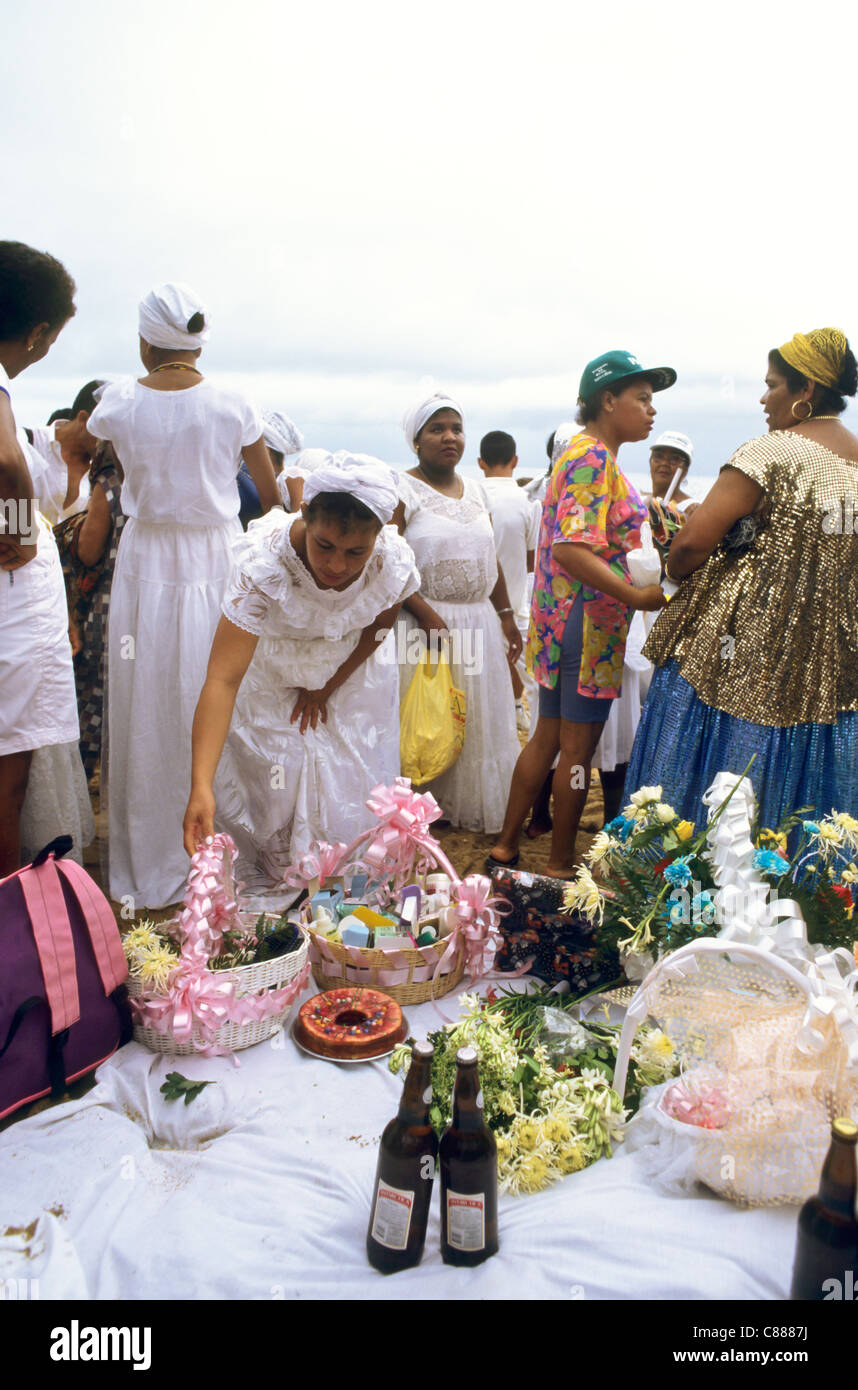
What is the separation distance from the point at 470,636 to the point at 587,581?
1199mm

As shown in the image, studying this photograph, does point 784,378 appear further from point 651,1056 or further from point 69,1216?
point 69,1216

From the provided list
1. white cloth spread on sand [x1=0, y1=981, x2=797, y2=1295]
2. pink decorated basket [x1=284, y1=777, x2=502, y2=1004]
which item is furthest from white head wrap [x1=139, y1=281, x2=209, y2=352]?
white cloth spread on sand [x1=0, y1=981, x2=797, y2=1295]

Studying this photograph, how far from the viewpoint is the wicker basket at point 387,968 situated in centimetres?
262

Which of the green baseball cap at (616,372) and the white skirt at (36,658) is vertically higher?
the green baseball cap at (616,372)

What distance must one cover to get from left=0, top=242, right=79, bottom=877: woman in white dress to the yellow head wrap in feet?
7.61

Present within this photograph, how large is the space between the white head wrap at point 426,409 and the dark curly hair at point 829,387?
6.06 ft

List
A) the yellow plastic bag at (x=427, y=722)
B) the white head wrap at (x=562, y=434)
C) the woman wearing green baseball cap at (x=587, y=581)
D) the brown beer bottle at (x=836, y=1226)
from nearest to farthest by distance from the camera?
the brown beer bottle at (x=836, y=1226)
the woman wearing green baseball cap at (x=587, y=581)
the yellow plastic bag at (x=427, y=722)
the white head wrap at (x=562, y=434)

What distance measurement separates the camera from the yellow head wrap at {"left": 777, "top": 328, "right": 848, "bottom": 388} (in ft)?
9.48

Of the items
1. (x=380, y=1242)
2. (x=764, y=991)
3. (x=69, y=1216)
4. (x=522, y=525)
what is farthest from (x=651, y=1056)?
(x=522, y=525)

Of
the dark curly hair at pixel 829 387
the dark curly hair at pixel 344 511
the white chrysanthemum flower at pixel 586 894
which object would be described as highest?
the dark curly hair at pixel 829 387

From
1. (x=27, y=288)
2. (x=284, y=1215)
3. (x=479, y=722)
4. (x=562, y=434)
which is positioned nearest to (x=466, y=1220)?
(x=284, y=1215)

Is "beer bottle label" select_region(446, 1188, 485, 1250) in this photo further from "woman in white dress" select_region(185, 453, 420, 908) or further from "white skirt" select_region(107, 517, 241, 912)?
"white skirt" select_region(107, 517, 241, 912)

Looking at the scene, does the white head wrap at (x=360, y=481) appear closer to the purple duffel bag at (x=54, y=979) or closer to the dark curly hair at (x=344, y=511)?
the dark curly hair at (x=344, y=511)

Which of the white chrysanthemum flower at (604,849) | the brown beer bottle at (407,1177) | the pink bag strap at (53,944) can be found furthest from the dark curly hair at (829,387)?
the pink bag strap at (53,944)
